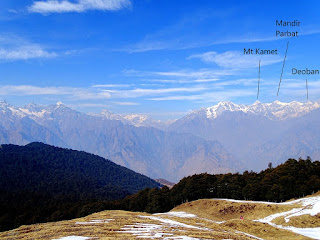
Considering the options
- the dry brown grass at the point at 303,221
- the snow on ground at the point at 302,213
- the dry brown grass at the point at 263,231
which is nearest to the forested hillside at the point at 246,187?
the snow on ground at the point at 302,213

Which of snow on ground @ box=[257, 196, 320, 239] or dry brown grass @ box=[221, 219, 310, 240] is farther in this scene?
snow on ground @ box=[257, 196, 320, 239]

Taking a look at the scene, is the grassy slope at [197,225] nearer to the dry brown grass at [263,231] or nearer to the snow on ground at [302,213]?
the dry brown grass at [263,231]

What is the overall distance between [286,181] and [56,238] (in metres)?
94.2

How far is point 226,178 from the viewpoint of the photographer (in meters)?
126

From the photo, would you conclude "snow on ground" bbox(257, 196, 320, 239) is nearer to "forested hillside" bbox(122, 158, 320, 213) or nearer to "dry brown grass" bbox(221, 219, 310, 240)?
"dry brown grass" bbox(221, 219, 310, 240)

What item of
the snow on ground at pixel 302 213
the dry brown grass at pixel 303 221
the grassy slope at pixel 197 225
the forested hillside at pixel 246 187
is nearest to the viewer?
the grassy slope at pixel 197 225

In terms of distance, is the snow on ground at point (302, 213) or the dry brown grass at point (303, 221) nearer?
the snow on ground at point (302, 213)

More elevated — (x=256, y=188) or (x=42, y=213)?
(x=256, y=188)

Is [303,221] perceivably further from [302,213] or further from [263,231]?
[263,231]

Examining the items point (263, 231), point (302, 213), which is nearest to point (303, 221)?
point (302, 213)

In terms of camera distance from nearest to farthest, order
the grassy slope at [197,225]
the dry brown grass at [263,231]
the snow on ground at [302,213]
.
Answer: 1. the grassy slope at [197,225]
2. the dry brown grass at [263,231]
3. the snow on ground at [302,213]

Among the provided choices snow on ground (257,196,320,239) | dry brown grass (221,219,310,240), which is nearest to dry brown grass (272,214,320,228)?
snow on ground (257,196,320,239)

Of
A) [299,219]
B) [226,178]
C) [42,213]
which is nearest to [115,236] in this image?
[299,219]

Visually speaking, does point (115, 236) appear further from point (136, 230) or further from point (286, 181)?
point (286, 181)
